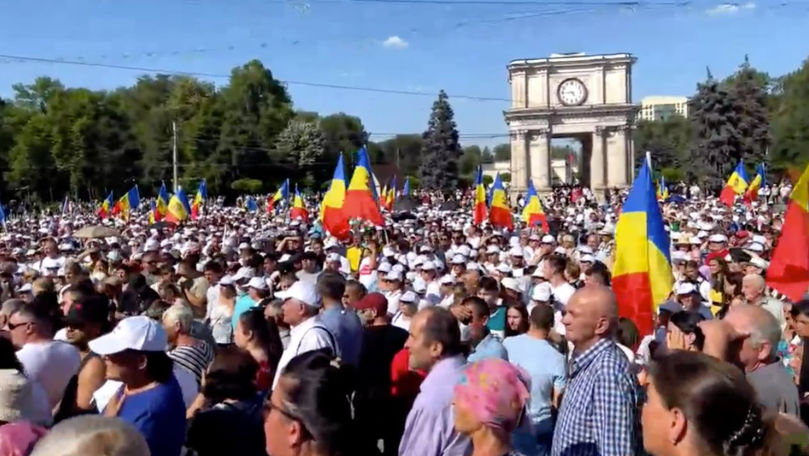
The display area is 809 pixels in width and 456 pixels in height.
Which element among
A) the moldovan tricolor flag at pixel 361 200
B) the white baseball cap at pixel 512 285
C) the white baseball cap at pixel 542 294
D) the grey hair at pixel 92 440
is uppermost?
the moldovan tricolor flag at pixel 361 200

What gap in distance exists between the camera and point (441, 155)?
253 feet

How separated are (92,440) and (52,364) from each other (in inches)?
119

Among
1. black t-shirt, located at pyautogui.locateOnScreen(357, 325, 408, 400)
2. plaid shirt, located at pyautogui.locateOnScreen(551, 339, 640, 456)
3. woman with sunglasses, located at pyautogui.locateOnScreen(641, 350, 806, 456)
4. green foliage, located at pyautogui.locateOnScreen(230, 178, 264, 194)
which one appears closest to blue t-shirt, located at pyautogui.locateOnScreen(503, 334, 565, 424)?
black t-shirt, located at pyautogui.locateOnScreen(357, 325, 408, 400)

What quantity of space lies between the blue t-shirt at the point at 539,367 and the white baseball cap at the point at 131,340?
2434mm

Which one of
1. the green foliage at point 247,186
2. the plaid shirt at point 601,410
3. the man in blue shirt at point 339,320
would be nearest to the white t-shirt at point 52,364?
the man in blue shirt at point 339,320

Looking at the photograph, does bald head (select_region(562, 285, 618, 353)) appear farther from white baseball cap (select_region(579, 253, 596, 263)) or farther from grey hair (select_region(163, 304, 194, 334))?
white baseball cap (select_region(579, 253, 596, 263))

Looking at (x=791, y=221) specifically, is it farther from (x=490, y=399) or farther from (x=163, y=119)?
(x=163, y=119)

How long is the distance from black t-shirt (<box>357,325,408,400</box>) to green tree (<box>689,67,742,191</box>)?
53.2 m

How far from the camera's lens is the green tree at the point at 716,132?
57.6m

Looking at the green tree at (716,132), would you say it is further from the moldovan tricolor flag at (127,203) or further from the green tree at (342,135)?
the moldovan tricolor flag at (127,203)

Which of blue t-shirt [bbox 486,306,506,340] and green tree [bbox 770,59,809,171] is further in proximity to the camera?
green tree [bbox 770,59,809,171]

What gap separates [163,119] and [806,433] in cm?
7652

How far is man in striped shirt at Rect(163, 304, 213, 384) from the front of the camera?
5.82 metres

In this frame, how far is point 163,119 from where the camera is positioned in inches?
2990
